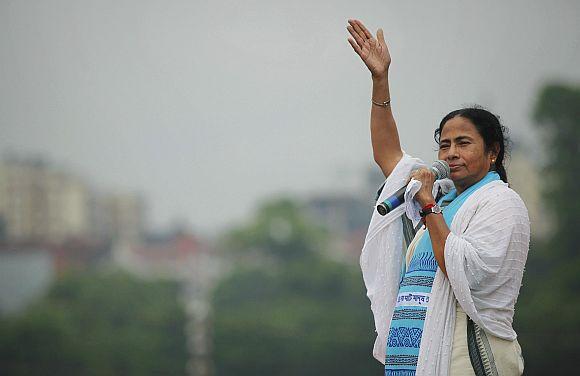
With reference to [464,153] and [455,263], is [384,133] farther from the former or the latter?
[455,263]

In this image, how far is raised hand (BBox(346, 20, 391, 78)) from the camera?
1925mm

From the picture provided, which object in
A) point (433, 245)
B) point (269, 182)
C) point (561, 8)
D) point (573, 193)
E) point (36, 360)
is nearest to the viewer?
point (433, 245)

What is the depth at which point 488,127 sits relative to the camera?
5.86ft

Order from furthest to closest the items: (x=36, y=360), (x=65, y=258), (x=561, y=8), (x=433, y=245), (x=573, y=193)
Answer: (x=65, y=258) → (x=561, y=8) → (x=36, y=360) → (x=573, y=193) → (x=433, y=245)

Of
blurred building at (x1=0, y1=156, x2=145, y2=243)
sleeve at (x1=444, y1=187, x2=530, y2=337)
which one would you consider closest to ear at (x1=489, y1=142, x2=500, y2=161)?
sleeve at (x1=444, y1=187, x2=530, y2=337)

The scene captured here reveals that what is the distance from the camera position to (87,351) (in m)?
19.1

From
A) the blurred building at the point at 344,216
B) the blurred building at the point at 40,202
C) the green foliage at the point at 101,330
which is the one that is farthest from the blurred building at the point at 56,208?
the blurred building at the point at 344,216

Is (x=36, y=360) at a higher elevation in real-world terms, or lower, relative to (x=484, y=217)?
lower

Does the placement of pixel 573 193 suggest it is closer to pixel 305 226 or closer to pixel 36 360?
pixel 305 226

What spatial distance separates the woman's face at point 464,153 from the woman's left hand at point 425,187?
0.25ft

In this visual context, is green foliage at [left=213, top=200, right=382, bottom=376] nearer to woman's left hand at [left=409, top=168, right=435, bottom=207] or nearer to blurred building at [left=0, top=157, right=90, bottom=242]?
blurred building at [left=0, top=157, right=90, bottom=242]

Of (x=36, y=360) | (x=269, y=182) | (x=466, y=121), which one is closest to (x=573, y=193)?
(x=269, y=182)

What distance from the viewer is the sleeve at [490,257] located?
165cm

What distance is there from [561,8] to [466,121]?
19321 mm
